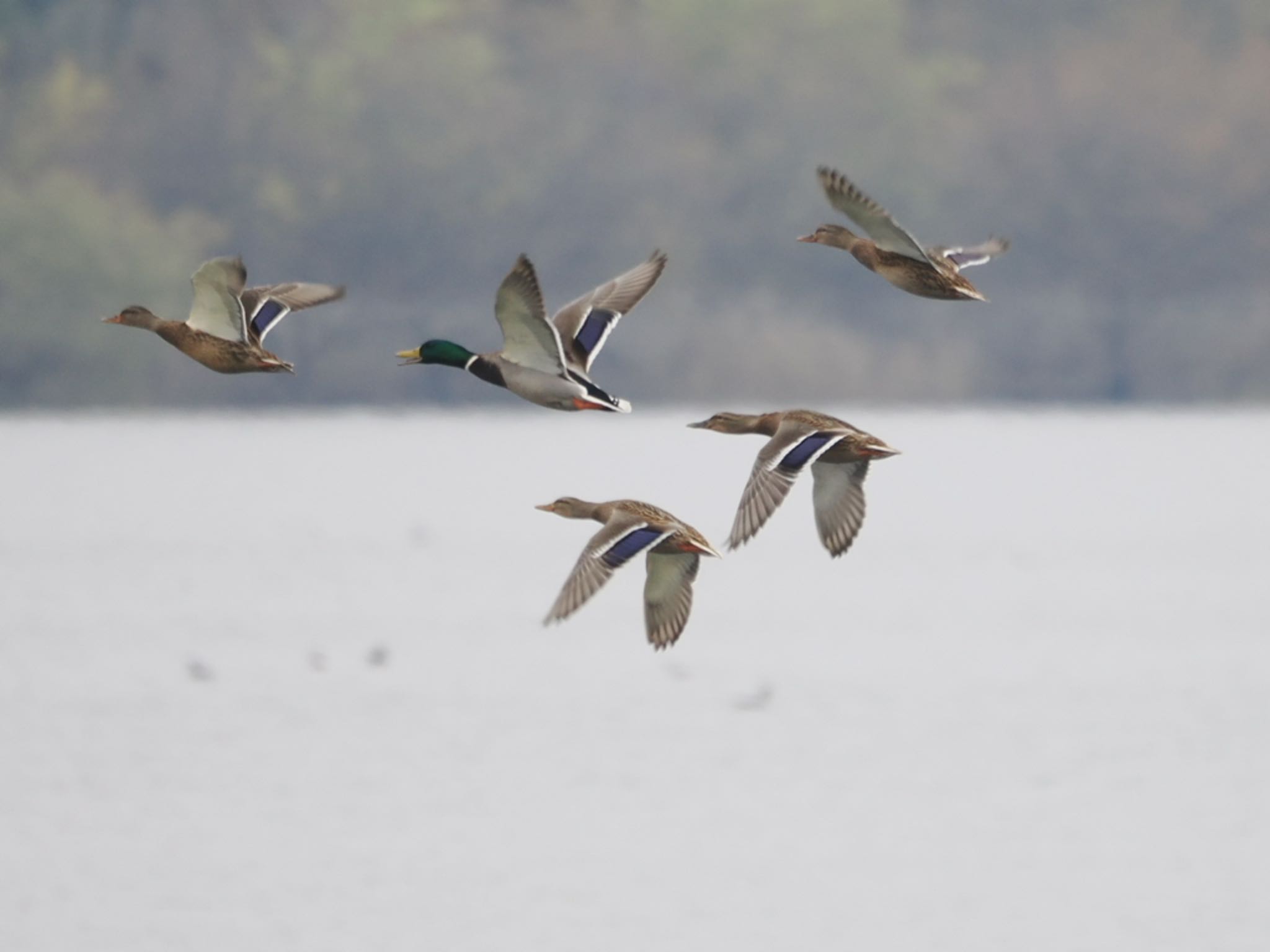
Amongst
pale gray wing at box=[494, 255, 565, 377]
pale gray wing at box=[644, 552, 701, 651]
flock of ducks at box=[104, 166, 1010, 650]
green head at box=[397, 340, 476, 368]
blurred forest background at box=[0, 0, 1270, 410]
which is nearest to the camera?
pale gray wing at box=[494, 255, 565, 377]

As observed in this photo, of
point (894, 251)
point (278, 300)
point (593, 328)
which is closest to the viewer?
point (894, 251)

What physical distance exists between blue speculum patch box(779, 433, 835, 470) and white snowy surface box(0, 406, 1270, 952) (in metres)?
0.52

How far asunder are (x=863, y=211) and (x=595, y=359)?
0.97 metres

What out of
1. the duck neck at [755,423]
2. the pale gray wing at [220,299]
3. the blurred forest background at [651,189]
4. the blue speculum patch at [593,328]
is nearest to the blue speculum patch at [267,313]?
the pale gray wing at [220,299]

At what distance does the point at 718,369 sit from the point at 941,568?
69.4 feet

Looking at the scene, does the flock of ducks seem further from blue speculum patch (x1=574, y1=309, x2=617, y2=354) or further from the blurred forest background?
the blurred forest background

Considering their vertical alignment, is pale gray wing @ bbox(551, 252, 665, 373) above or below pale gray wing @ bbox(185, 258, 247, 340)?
A: above

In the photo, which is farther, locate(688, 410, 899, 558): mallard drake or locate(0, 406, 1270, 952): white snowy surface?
locate(0, 406, 1270, 952): white snowy surface

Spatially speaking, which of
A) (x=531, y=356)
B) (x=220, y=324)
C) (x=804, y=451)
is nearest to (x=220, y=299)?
(x=220, y=324)

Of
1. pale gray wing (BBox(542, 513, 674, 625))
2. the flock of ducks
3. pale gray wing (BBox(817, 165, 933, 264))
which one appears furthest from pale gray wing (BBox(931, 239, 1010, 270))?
pale gray wing (BBox(542, 513, 674, 625))

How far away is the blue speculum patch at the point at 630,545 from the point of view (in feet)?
26.8

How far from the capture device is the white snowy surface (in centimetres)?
2858

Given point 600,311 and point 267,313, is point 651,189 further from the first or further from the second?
point 267,313

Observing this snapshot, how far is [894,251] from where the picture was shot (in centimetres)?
868
